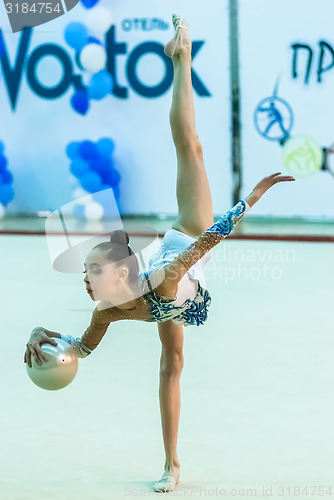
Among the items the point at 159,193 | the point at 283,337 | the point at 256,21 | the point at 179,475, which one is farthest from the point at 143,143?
the point at 179,475

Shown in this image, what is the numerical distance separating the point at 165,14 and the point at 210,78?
2.41 ft

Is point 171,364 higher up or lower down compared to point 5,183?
higher up

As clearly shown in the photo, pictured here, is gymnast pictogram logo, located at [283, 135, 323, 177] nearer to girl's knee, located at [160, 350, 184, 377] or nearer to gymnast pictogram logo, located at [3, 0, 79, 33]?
gymnast pictogram logo, located at [3, 0, 79, 33]

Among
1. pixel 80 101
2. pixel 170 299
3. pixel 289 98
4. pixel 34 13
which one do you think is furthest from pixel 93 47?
pixel 170 299

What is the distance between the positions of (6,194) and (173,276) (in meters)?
5.70

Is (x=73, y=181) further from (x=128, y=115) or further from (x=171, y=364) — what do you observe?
(x=171, y=364)

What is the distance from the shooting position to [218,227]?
2486mm

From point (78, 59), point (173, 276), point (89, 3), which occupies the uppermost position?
point (89, 3)

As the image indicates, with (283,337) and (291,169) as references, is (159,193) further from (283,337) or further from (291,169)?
(283,337)

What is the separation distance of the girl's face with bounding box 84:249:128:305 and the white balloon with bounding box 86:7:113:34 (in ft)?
17.8

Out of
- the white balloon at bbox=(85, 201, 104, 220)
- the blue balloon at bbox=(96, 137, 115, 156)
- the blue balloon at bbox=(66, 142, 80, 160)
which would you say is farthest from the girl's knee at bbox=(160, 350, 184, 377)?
the blue balloon at bbox=(66, 142, 80, 160)

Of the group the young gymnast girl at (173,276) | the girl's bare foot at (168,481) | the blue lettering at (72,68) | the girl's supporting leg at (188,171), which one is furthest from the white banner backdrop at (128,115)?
the girl's bare foot at (168,481)

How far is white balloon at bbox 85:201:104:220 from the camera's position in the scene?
24.6 ft

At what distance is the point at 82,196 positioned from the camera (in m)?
7.70
